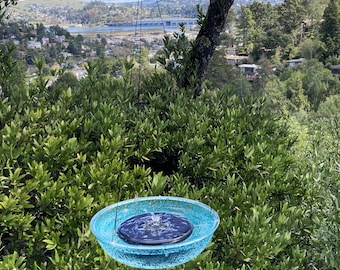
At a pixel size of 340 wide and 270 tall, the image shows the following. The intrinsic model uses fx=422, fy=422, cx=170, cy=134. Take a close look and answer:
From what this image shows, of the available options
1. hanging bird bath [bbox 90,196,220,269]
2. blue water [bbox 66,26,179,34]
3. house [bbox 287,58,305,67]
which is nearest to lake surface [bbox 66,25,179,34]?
blue water [bbox 66,26,179,34]

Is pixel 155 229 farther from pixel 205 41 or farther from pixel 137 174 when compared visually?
pixel 205 41

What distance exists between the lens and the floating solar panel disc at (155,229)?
1248 millimetres

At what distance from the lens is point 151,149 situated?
2184mm

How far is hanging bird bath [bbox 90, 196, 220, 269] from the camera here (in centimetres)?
119

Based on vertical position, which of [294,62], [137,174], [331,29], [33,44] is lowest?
[294,62]

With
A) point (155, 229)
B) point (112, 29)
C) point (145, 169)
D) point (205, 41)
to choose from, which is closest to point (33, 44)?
point (112, 29)

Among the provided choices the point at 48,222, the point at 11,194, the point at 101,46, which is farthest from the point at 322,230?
the point at 101,46

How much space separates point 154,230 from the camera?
1.32 m

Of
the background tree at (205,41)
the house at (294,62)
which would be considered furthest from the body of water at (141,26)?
the house at (294,62)

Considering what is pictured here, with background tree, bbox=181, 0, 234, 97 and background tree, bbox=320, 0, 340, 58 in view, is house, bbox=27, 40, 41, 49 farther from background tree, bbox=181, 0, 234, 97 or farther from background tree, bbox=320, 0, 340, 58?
background tree, bbox=320, 0, 340, 58

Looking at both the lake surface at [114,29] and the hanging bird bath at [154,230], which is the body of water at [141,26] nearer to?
the lake surface at [114,29]

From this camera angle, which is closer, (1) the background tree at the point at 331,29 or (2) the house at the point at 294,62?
(1) the background tree at the point at 331,29

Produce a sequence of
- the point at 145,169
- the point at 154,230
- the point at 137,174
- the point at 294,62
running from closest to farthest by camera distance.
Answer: the point at 154,230, the point at 137,174, the point at 145,169, the point at 294,62

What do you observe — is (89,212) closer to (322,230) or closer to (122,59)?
(322,230)
